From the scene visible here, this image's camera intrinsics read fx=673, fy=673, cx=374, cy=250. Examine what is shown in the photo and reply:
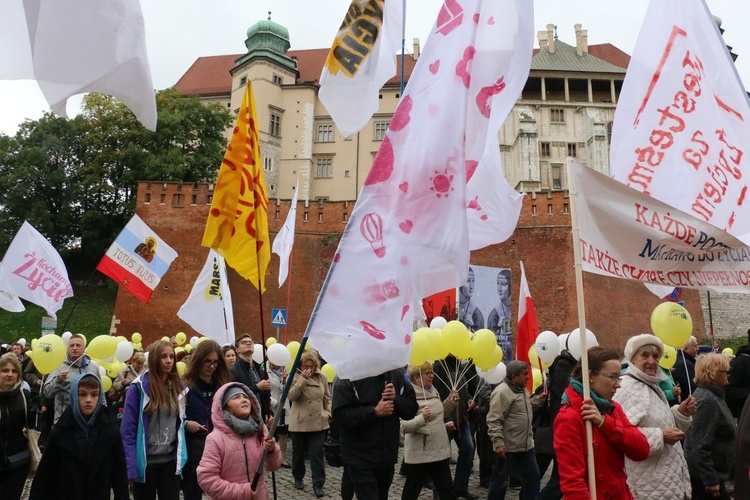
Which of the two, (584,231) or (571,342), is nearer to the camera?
(584,231)

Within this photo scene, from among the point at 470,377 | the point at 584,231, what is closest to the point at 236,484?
the point at 584,231

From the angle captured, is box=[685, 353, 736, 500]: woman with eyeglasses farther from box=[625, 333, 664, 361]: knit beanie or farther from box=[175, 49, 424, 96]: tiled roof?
box=[175, 49, 424, 96]: tiled roof

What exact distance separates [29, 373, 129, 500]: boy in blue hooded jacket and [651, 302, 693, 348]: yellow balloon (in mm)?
4521

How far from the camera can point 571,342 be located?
21.4 ft

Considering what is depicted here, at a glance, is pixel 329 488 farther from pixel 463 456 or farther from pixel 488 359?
pixel 488 359

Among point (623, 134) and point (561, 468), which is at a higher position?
point (623, 134)

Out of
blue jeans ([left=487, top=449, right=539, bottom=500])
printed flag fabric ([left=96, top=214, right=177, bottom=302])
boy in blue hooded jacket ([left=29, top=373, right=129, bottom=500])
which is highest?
printed flag fabric ([left=96, top=214, right=177, bottom=302])

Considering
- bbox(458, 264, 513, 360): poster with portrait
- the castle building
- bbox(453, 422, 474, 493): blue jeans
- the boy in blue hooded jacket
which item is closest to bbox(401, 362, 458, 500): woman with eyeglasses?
bbox(453, 422, 474, 493): blue jeans

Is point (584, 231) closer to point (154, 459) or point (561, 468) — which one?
point (561, 468)

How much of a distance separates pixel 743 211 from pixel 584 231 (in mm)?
1432

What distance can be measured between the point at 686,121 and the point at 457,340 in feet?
11.7

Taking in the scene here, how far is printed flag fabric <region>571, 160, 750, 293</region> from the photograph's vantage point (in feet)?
13.9

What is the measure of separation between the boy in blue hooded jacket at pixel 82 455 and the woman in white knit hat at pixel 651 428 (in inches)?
134

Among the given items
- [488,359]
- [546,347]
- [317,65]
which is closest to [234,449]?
[488,359]
